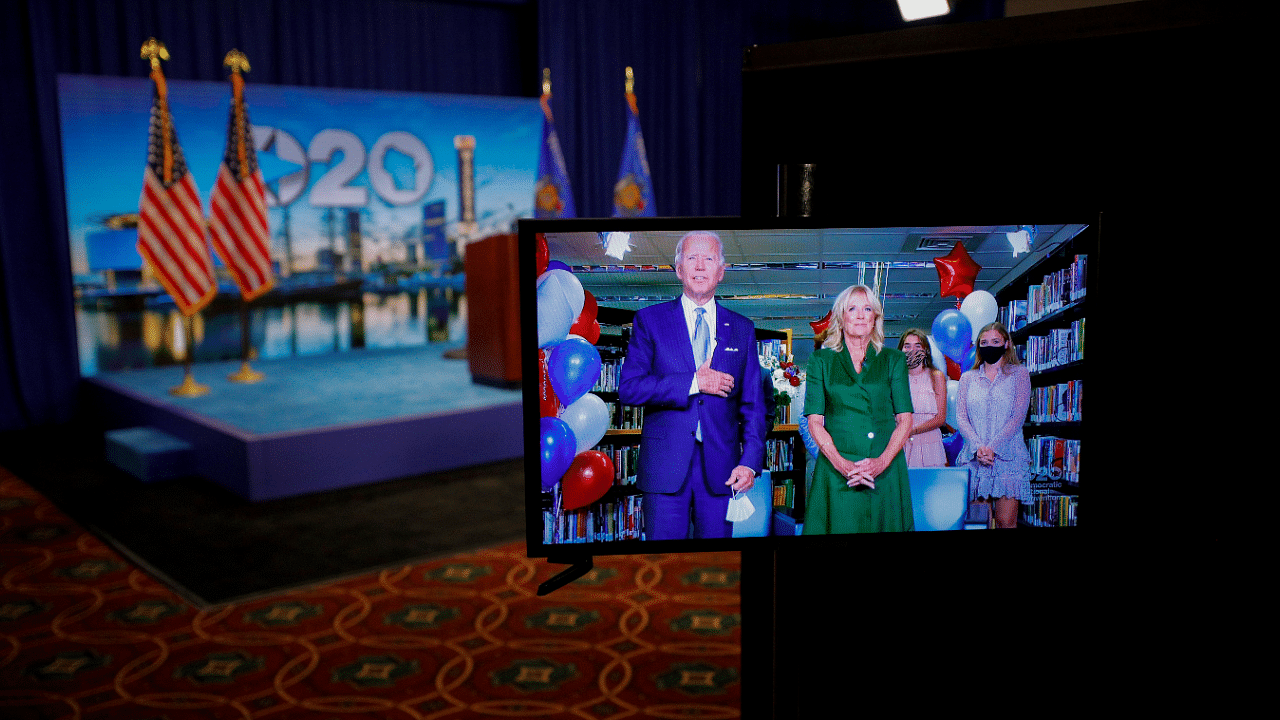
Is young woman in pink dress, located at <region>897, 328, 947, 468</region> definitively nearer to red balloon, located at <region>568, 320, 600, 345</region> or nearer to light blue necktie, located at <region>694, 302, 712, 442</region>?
light blue necktie, located at <region>694, 302, 712, 442</region>

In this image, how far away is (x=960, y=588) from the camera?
1350mm

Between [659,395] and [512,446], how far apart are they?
363 centimetres

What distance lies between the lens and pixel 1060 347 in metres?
1.09

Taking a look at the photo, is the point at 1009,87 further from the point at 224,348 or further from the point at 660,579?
the point at 224,348

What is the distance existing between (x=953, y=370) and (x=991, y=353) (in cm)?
5

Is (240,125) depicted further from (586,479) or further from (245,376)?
(586,479)

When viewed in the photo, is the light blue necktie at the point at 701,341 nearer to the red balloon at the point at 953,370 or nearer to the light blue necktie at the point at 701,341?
the light blue necktie at the point at 701,341

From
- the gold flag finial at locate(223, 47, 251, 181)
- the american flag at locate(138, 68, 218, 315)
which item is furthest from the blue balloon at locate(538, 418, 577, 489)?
the gold flag finial at locate(223, 47, 251, 181)

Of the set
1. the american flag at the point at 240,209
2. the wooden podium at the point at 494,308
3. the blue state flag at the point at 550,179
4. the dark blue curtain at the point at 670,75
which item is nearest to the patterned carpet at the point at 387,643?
the wooden podium at the point at 494,308

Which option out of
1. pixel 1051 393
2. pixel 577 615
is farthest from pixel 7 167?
pixel 1051 393

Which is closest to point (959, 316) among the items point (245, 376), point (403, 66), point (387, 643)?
point (387, 643)

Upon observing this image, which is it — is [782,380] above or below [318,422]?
above

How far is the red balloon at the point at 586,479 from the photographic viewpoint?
40.6 inches

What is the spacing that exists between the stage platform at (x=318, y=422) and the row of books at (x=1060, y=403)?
3311 mm
